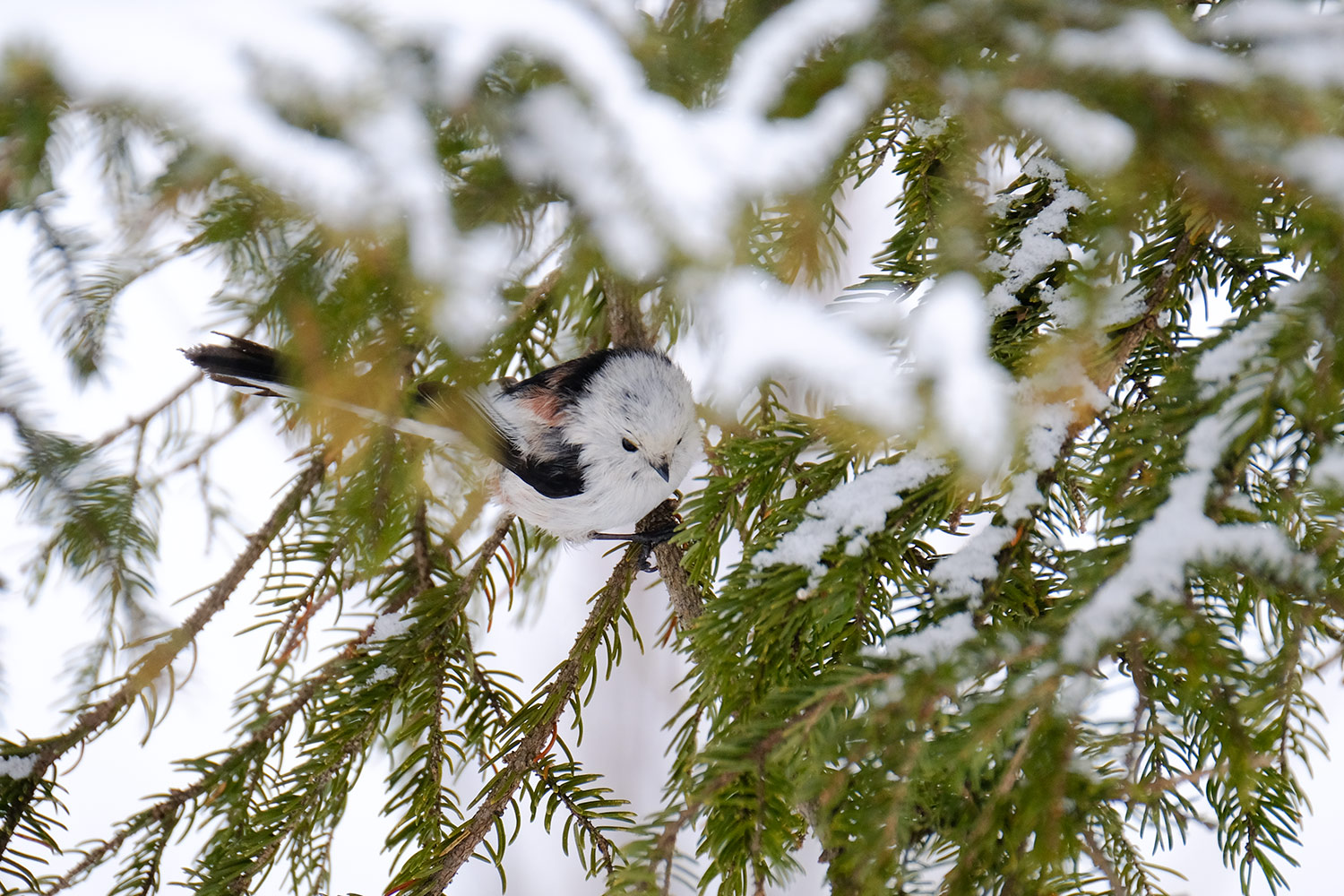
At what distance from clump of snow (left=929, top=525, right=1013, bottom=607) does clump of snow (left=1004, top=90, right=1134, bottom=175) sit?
258mm

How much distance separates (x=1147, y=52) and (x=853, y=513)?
350 millimetres

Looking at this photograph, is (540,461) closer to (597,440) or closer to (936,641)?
(597,440)

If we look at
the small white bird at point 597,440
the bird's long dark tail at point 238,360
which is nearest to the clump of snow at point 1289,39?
the small white bird at point 597,440

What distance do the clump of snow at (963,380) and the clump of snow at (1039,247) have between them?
21 cm

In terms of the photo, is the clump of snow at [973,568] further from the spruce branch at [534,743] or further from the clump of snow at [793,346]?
the spruce branch at [534,743]

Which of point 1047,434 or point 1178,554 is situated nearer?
point 1178,554

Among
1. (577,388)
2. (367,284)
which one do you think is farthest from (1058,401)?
(577,388)

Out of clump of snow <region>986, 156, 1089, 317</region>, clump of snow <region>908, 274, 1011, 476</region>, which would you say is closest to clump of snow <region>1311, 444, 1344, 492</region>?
clump of snow <region>908, 274, 1011, 476</region>

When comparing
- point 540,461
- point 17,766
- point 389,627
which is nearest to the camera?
point 17,766

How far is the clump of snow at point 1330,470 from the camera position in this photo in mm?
439

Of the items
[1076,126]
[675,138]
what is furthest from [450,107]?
[1076,126]

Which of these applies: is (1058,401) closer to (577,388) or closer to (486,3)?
(486,3)

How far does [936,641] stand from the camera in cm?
54

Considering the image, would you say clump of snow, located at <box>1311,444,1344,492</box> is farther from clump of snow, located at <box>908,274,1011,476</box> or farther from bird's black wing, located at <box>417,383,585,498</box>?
bird's black wing, located at <box>417,383,585,498</box>
